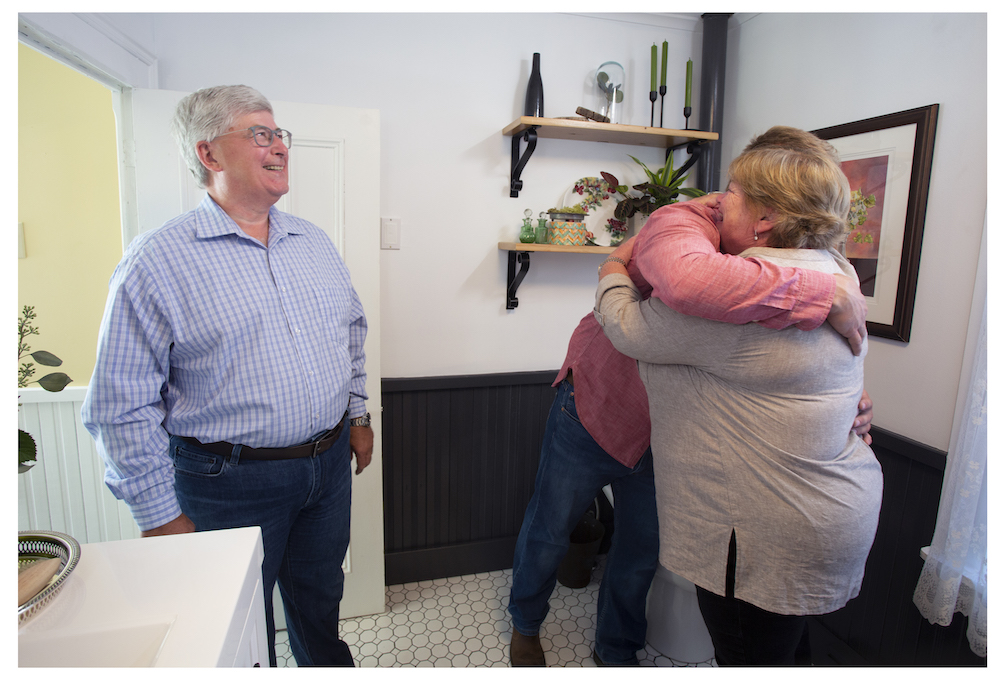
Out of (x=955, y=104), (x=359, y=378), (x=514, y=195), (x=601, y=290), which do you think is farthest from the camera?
(x=514, y=195)

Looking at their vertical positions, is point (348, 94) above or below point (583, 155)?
above

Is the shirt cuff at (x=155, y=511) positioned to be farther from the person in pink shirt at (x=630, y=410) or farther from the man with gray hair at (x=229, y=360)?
the person in pink shirt at (x=630, y=410)

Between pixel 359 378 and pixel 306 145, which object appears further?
pixel 306 145

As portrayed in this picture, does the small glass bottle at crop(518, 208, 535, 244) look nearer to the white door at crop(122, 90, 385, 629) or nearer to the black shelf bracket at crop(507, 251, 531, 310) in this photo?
the black shelf bracket at crop(507, 251, 531, 310)

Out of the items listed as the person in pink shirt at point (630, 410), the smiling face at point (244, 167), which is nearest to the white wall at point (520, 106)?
the smiling face at point (244, 167)

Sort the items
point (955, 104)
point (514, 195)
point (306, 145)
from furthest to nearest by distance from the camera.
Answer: point (514, 195)
point (306, 145)
point (955, 104)

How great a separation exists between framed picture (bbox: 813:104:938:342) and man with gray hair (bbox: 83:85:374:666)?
1.49 meters

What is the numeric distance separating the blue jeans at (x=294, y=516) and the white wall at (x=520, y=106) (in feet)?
2.54

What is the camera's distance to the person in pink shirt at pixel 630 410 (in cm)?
87

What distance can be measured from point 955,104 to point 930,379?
27.5 inches

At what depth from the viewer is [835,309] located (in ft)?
2.90

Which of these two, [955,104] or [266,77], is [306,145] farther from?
[955,104]

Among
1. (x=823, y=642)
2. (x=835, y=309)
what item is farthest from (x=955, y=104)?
(x=823, y=642)
